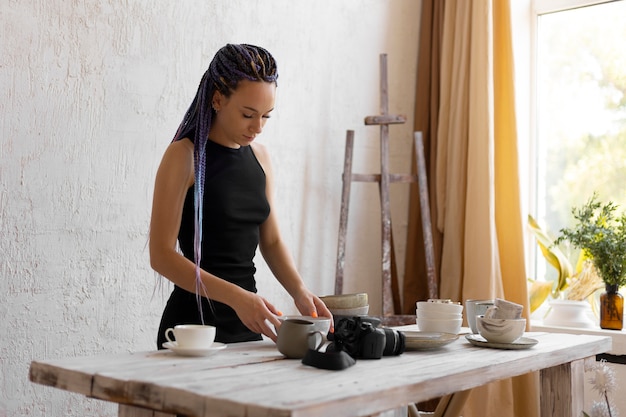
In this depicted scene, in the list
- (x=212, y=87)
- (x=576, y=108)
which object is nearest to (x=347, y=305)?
(x=212, y=87)

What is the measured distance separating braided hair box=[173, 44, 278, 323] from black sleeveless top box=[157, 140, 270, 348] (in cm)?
6

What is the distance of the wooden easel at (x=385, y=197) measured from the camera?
11.9 feet

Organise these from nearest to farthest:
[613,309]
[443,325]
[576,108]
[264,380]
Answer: [264,380]
[443,325]
[613,309]
[576,108]

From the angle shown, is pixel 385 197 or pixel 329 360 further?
pixel 385 197

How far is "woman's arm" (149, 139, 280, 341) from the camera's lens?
6.23 ft

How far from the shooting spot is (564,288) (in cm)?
390

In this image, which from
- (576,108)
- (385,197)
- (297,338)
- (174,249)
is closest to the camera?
(297,338)

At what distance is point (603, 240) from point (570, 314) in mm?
451

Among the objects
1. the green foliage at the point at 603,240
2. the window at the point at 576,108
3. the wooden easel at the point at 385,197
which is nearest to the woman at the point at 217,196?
the wooden easel at the point at 385,197

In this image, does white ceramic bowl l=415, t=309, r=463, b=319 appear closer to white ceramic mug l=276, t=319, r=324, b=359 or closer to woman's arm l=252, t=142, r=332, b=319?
woman's arm l=252, t=142, r=332, b=319

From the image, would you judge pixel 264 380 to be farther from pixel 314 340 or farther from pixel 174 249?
pixel 174 249

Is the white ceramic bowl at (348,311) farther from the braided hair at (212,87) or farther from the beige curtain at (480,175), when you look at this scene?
the beige curtain at (480,175)

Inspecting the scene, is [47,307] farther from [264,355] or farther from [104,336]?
[264,355]

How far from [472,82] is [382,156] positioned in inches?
23.3
